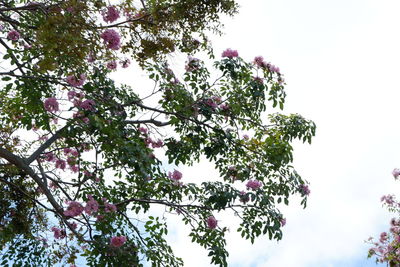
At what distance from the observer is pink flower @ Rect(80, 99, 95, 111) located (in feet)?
17.8

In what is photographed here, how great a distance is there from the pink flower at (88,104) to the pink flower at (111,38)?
70 centimetres

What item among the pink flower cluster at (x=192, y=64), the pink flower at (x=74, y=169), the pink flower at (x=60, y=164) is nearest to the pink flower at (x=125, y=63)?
the pink flower cluster at (x=192, y=64)

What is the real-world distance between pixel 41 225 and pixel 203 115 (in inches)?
132

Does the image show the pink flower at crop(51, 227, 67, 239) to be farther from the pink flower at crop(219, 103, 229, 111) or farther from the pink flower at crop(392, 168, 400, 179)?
the pink flower at crop(392, 168, 400, 179)

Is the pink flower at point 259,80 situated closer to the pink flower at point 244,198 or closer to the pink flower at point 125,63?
the pink flower at point 244,198

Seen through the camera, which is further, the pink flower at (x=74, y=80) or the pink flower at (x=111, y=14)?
the pink flower at (x=111, y=14)

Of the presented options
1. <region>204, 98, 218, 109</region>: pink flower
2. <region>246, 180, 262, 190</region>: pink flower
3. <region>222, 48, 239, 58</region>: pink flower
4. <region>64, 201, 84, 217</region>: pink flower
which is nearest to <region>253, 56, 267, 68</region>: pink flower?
<region>222, 48, 239, 58</region>: pink flower

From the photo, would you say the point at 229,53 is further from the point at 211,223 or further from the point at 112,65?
the point at 211,223

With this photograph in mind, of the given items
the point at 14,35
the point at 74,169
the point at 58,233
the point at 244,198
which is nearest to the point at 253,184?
the point at 244,198

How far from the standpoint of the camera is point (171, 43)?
6484 millimetres

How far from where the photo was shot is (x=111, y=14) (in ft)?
19.3

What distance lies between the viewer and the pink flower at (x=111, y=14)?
5852 millimetres

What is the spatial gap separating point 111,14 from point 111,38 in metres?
0.37

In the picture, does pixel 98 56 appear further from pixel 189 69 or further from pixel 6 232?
pixel 6 232
